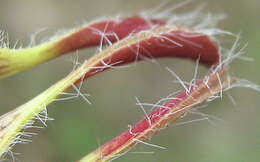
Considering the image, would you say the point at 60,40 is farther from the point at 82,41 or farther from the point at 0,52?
the point at 0,52

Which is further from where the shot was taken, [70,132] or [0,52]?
[70,132]

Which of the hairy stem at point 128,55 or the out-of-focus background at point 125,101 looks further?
the out-of-focus background at point 125,101

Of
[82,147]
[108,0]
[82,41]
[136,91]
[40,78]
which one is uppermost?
[108,0]

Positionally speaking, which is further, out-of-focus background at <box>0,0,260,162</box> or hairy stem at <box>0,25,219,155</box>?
out-of-focus background at <box>0,0,260,162</box>

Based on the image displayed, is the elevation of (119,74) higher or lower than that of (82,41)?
lower

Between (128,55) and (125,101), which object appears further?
(125,101)

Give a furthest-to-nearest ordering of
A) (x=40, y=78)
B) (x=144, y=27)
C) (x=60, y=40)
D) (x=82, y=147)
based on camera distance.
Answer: (x=40, y=78) < (x=82, y=147) < (x=144, y=27) < (x=60, y=40)

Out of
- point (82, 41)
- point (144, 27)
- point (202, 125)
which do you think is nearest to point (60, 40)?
point (82, 41)

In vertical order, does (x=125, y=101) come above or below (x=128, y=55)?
below
